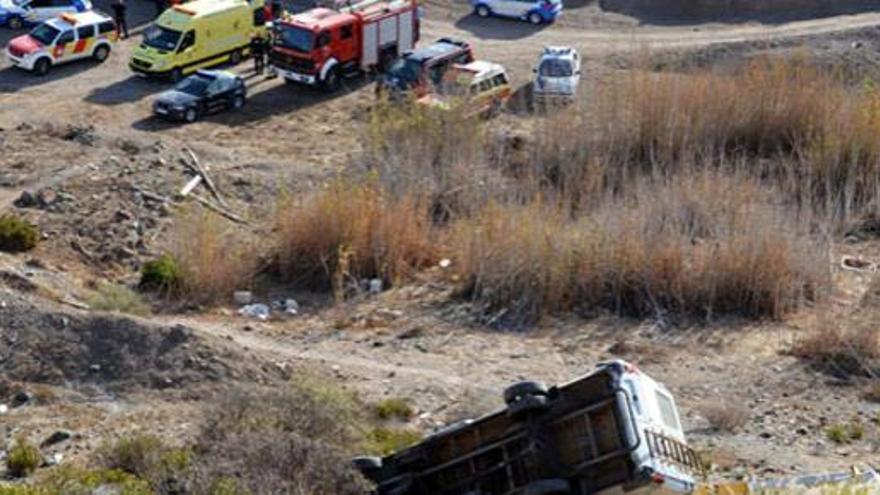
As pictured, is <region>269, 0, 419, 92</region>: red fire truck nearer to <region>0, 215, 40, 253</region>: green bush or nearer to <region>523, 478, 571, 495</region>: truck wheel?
<region>0, 215, 40, 253</region>: green bush

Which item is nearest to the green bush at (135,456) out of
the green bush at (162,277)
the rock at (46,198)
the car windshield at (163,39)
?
the green bush at (162,277)

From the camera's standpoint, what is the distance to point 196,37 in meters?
43.1

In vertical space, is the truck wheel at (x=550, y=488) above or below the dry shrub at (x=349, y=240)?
above

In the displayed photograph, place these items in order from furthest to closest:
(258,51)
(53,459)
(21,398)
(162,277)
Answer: (258,51) → (162,277) → (21,398) → (53,459)

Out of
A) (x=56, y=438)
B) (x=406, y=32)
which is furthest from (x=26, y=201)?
(x=406, y=32)

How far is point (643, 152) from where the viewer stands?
37.8 metres

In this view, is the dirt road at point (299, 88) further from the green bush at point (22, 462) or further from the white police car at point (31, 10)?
the green bush at point (22, 462)

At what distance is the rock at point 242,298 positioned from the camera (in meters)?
31.0

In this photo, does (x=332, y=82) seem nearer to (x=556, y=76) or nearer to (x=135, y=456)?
(x=556, y=76)

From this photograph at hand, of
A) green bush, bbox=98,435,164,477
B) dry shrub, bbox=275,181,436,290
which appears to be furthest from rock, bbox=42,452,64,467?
dry shrub, bbox=275,181,436,290

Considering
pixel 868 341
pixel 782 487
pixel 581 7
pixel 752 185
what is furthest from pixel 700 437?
pixel 581 7

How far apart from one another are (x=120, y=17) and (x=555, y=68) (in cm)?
1230

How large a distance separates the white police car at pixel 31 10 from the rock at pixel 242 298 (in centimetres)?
1763

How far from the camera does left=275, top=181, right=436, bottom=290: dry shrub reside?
31953mm
